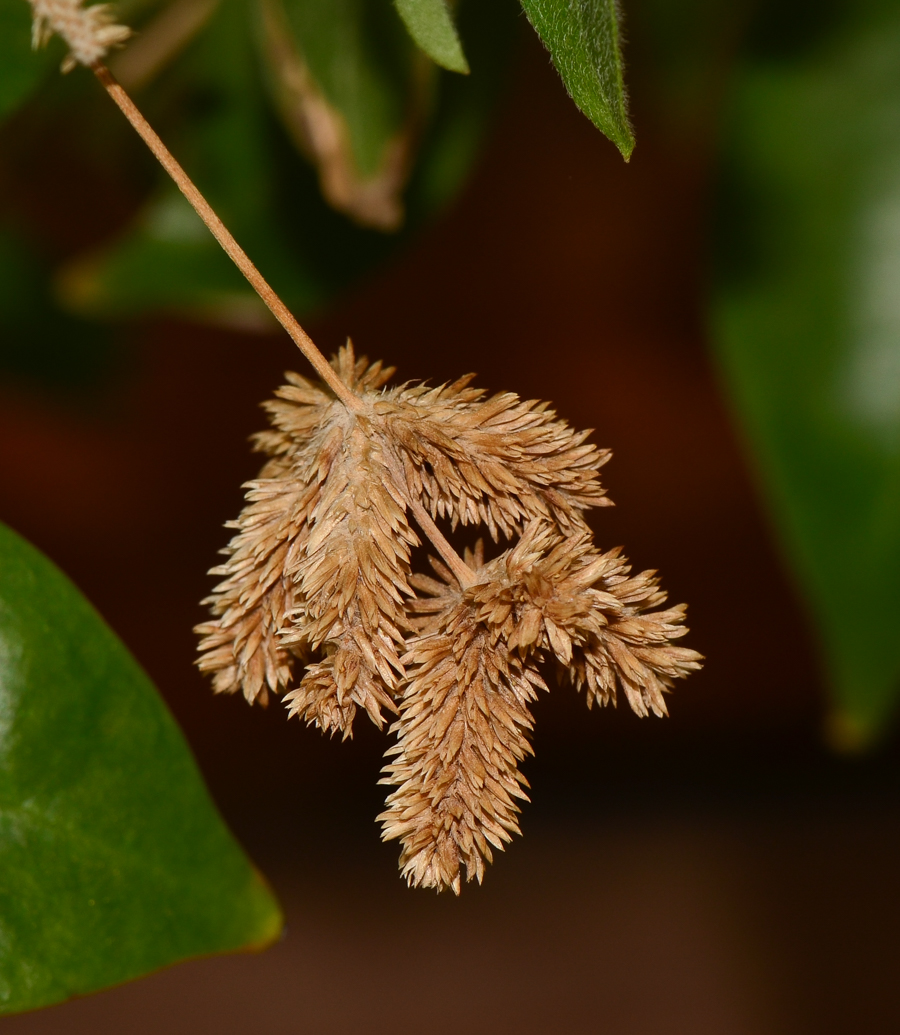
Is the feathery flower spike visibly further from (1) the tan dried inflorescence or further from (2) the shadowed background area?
(2) the shadowed background area

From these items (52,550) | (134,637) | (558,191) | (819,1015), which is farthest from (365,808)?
(558,191)

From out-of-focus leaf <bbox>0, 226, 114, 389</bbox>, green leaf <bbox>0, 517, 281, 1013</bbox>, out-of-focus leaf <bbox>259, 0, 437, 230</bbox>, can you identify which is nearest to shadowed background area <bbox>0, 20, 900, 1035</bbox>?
out-of-focus leaf <bbox>0, 226, 114, 389</bbox>

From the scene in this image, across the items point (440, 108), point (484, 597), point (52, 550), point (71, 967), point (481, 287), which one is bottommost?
point (71, 967)

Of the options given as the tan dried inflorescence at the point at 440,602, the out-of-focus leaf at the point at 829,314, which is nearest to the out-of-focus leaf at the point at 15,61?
the tan dried inflorescence at the point at 440,602

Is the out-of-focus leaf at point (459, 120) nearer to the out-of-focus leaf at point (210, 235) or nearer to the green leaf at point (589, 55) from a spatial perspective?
the out-of-focus leaf at point (210, 235)

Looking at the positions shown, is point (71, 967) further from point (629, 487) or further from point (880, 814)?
point (880, 814)

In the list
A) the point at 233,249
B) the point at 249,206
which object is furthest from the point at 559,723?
the point at 233,249

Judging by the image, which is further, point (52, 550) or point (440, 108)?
point (52, 550)
